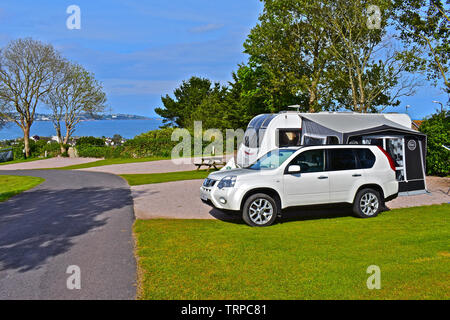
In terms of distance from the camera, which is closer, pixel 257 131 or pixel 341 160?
pixel 341 160

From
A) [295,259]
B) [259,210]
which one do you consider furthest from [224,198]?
[295,259]

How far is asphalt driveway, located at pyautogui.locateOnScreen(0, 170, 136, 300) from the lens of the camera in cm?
530

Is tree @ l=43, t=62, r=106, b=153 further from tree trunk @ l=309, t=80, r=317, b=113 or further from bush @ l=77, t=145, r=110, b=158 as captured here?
tree trunk @ l=309, t=80, r=317, b=113

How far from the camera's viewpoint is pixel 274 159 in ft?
32.8

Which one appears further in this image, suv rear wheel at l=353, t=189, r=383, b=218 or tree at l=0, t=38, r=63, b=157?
tree at l=0, t=38, r=63, b=157

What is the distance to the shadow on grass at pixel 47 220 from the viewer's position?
7.08m

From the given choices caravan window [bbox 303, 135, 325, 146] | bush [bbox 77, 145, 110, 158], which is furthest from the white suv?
bush [bbox 77, 145, 110, 158]

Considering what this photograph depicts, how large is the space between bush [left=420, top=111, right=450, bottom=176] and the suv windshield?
10889 millimetres

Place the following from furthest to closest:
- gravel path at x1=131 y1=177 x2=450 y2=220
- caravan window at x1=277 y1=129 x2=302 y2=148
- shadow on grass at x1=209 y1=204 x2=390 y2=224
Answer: caravan window at x1=277 y1=129 x2=302 y2=148, gravel path at x1=131 y1=177 x2=450 y2=220, shadow on grass at x1=209 y1=204 x2=390 y2=224

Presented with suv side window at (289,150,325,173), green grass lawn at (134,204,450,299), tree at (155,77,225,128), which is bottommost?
green grass lawn at (134,204,450,299)

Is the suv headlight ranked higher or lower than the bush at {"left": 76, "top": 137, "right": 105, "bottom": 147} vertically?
lower

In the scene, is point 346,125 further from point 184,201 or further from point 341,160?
point 184,201

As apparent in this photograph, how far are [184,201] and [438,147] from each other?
12.4 meters

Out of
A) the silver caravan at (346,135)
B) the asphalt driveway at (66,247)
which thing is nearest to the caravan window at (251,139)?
the silver caravan at (346,135)
